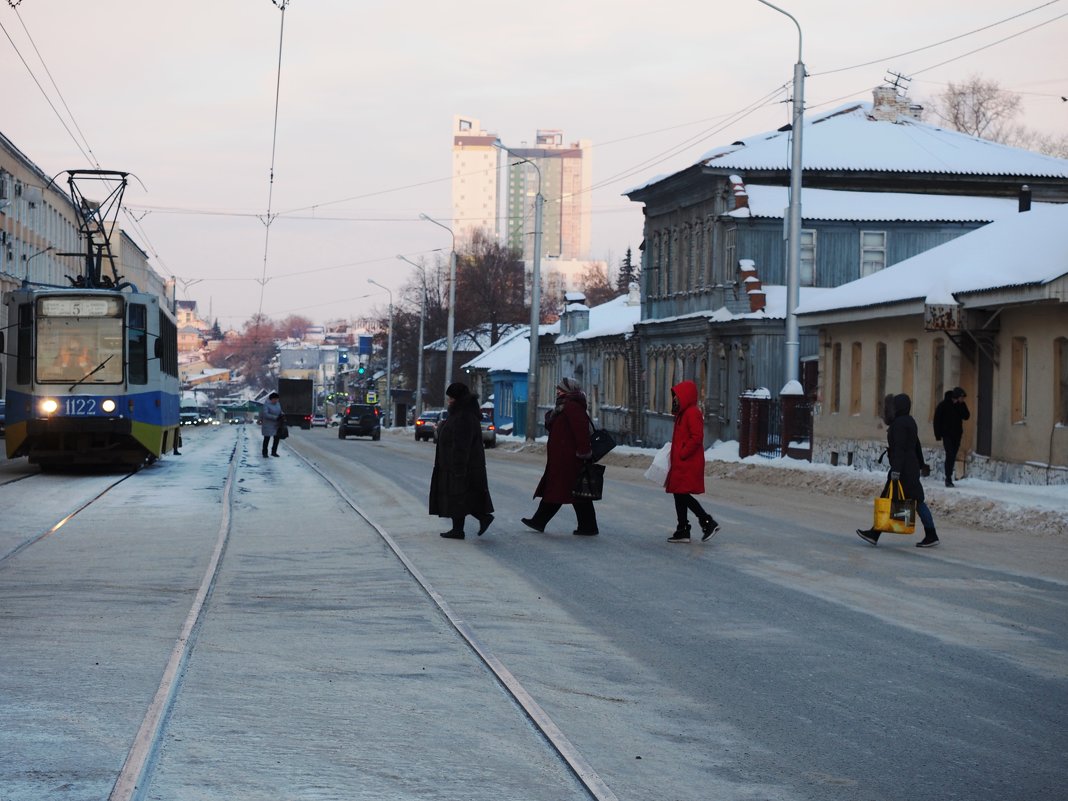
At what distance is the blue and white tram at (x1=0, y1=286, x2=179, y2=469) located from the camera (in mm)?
26719

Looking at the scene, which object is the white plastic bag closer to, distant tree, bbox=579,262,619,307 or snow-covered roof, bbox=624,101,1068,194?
snow-covered roof, bbox=624,101,1068,194

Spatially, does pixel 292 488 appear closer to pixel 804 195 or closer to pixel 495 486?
→ pixel 495 486

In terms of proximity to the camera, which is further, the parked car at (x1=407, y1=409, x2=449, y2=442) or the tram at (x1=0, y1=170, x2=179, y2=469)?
the parked car at (x1=407, y1=409, x2=449, y2=442)

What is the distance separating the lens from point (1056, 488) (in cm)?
2331

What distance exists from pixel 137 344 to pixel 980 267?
15354 mm

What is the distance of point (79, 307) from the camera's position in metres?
27.2

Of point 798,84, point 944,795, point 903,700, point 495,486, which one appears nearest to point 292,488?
point 495,486

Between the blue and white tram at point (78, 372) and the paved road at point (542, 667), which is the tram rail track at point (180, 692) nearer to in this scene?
the paved road at point (542, 667)

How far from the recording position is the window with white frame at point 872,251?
158 feet

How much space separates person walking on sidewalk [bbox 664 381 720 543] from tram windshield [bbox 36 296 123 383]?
13818 mm

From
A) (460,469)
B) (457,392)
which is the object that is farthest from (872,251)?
(460,469)

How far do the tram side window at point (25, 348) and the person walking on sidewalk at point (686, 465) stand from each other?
47.6 ft

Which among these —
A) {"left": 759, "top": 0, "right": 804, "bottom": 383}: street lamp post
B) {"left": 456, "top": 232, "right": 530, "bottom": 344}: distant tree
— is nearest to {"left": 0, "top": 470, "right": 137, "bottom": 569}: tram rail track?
{"left": 759, "top": 0, "right": 804, "bottom": 383}: street lamp post

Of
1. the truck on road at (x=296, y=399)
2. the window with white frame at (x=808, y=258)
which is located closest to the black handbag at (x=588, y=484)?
the window with white frame at (x=808, y=258)
